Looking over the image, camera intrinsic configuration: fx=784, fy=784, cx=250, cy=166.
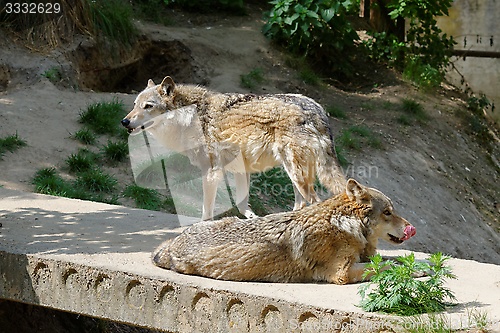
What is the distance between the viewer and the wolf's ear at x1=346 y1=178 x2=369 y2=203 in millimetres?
5281

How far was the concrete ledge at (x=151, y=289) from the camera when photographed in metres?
4.66

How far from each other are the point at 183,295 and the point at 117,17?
8772 millimetres

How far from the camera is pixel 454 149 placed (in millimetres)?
13562

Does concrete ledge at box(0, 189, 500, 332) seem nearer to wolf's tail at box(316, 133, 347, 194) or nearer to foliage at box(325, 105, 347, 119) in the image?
wolf's tail at box(316, 133, 347, 194)

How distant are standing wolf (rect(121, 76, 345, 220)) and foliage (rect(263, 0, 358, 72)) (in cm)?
717

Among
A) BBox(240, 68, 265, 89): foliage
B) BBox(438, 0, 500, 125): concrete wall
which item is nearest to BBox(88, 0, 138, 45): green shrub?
BBox(240, 68, 265, 89): foliage

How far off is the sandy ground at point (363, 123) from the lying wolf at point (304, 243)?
4116 millimetres

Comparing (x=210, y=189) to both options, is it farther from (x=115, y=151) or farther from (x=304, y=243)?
(x=115, y=151)

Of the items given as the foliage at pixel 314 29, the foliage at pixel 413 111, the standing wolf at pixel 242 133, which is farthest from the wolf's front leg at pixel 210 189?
the foliage at pixel 314 29

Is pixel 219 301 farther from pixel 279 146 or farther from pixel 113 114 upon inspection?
pixel 113 114

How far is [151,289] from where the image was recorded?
522 centimetres

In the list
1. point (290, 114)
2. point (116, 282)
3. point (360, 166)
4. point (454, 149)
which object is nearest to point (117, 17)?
point (360, 166)

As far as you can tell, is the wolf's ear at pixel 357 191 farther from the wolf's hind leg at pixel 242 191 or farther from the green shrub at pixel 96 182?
the green shrub at pixel 96 182

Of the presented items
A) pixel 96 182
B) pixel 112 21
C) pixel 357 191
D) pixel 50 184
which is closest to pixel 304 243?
pixel 357 191
